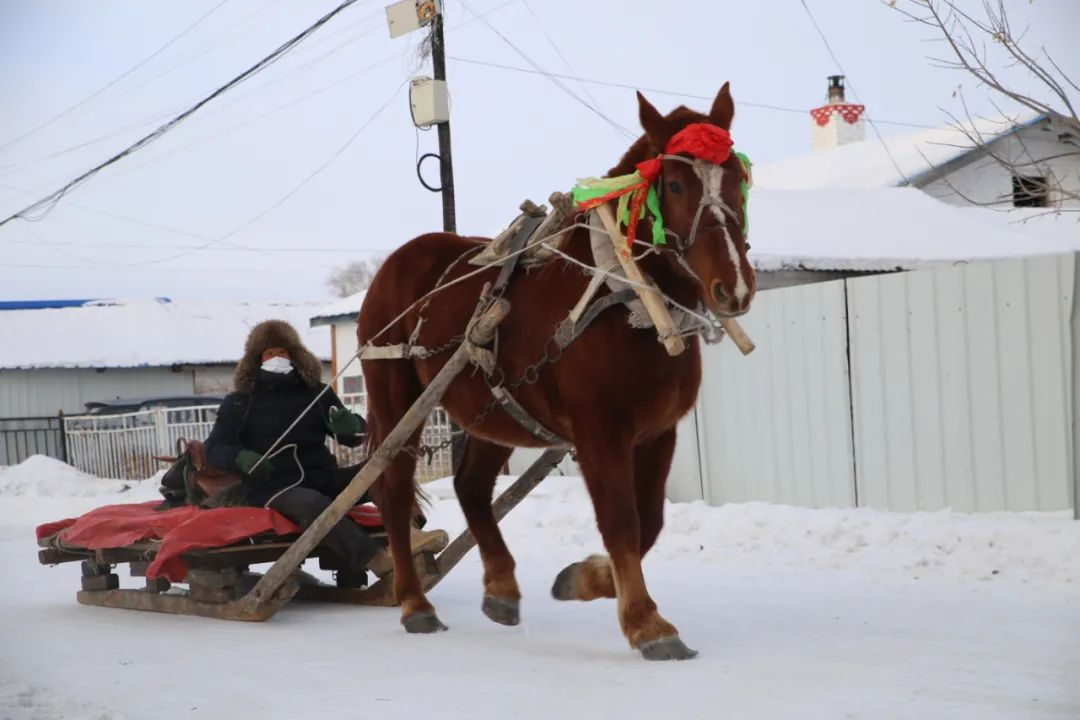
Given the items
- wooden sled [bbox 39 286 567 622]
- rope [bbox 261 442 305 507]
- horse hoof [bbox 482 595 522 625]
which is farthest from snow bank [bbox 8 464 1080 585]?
rope [bbox 261 442 305 507]

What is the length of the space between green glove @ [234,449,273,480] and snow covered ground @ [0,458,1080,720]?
34.3 inches

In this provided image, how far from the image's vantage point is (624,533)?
5.34 m

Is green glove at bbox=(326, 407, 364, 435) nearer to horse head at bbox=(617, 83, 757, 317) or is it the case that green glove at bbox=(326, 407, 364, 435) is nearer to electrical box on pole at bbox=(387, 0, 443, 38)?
horse head at bbox=(617, 83, 757, 317)

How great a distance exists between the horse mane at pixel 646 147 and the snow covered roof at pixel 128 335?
3214cm

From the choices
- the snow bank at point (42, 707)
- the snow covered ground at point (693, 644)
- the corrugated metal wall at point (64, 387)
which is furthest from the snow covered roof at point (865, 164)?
the corrugated metal wall at point (64, 387)

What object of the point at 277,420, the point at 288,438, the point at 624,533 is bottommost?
the point at 624,533

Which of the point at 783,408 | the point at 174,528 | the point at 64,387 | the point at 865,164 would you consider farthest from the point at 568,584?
the point at 64,387

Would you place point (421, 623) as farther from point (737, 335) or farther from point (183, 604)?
point (737, 335)

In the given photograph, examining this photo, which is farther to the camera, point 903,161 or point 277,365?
point 903,161

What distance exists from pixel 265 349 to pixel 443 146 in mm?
6682

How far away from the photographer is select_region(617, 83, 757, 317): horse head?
491 centimetres

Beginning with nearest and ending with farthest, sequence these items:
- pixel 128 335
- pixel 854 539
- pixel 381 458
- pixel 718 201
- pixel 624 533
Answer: pixel 718 201
pixel 624 533
pixel 381 458
pixel 854 539
pixel 128 335

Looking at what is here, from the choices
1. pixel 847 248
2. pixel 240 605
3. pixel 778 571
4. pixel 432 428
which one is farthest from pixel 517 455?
pixel 240 605

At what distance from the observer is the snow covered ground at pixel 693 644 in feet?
14.9
